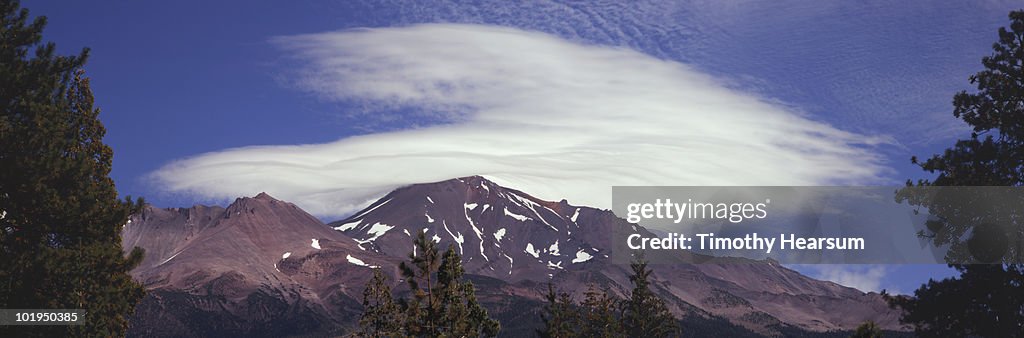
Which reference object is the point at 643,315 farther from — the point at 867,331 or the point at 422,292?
the point at 422,292

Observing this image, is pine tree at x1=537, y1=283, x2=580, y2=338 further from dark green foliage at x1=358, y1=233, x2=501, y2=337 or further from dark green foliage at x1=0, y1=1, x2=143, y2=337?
dark green foliage at x1=0, y1=1, x2=143, y2=337

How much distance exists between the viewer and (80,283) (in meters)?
37.3

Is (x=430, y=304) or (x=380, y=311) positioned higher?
(x=380, y=311)

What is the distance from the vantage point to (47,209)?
36.6m

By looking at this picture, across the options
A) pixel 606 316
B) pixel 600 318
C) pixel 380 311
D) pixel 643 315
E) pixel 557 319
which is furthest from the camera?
pixel 643 315

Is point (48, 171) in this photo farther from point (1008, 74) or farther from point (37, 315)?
point (1008, 74)

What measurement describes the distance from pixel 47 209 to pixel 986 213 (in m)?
32.7

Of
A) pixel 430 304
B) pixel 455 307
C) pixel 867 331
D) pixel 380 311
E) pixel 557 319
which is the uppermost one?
pixel 557 319

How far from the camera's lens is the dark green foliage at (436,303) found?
37000 mm

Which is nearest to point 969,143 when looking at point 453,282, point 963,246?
point 963,246

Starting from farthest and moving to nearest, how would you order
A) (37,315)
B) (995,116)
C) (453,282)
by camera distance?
1. (453,282)
2. (37,315)
3. (995,116)

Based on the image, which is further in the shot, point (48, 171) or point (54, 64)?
point (54, 64)

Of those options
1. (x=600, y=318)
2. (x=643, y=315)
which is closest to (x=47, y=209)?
(x=600, y=318)

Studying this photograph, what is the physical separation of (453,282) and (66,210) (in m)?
14.5
